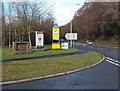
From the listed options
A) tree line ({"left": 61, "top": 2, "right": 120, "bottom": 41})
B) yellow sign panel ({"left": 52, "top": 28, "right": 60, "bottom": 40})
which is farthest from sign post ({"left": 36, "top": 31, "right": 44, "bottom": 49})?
tree line ({"left": 61, "top": 2, "right": 120, "bottom": 41})

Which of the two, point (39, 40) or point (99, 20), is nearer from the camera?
point (39, 40)

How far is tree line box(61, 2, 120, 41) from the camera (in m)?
39.2

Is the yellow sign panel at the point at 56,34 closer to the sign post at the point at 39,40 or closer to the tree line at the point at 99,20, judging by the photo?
the sign post at the point at 39,40

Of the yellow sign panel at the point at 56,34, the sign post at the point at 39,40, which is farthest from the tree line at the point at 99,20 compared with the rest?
the sign post at the point at 39,40

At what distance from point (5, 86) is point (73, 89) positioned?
2588 mm

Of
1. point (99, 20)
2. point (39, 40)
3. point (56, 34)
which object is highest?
point (99, 20)

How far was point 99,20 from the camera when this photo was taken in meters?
55.1

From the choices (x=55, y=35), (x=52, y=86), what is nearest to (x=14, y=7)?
(x=55, y=35)

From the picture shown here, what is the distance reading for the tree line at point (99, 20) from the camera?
3922 cm

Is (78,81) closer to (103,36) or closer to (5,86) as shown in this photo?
(5,86)

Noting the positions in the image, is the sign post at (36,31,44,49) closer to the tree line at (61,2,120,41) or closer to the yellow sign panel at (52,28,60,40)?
the yellow sign panel at (52,28,60,40)

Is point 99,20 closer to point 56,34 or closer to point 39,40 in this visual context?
point 56,34

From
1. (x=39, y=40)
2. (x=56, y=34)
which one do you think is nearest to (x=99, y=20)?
(x=56, y=34)

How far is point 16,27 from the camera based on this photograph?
113ft
